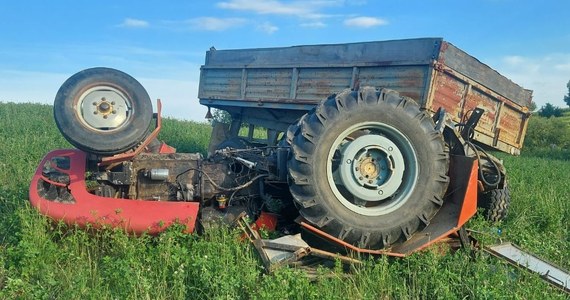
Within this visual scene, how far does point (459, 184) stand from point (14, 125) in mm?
12573

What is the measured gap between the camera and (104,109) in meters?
3.96

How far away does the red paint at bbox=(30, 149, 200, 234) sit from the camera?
3.98 metres

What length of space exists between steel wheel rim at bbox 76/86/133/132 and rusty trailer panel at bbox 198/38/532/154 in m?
3.87

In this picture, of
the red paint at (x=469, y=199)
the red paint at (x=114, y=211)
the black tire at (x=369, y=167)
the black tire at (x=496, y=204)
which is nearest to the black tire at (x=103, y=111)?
the red paint at (x=114, y=211)

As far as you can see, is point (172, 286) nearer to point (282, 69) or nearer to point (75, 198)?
point (75, 198)

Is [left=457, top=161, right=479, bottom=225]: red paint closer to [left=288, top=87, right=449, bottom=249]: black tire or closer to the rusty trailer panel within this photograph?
[left=288, top=87, right=449, bottom=249]: black tire

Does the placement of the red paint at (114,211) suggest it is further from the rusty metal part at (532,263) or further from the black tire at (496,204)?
the black tire at (496,204)

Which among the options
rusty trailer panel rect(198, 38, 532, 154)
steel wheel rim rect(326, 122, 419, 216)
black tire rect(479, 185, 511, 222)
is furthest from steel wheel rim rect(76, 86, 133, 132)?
black tire rect(479, 185, 511, 222)

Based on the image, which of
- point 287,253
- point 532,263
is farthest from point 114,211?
point 532,263

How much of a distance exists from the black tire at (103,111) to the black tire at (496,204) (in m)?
4.22

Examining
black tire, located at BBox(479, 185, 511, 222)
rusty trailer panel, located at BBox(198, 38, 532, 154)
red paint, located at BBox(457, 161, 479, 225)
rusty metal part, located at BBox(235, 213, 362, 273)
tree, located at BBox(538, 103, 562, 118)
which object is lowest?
rusty metal part, located at BBox(235, 213, 362, 273)

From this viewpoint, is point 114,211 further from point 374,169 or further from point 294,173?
point 374,169

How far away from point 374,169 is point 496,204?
2662 mm

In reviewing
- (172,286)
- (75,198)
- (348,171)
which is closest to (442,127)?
(348,171)
